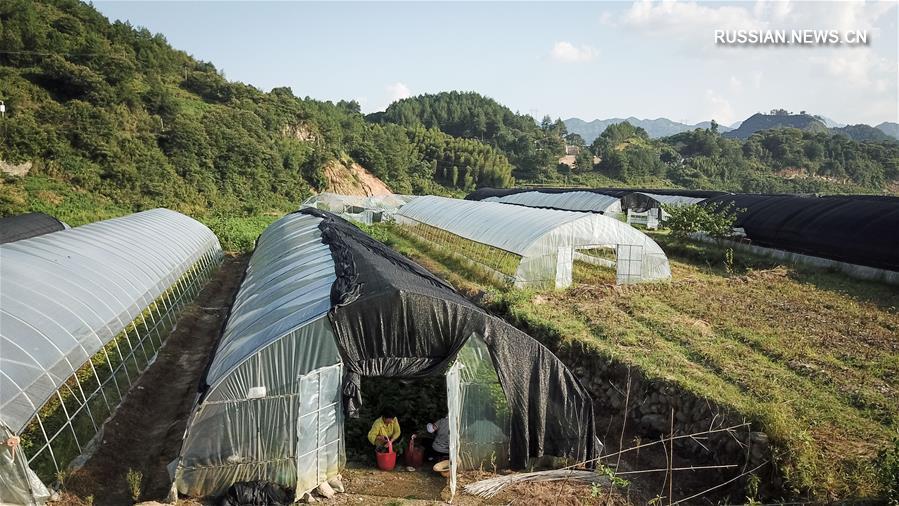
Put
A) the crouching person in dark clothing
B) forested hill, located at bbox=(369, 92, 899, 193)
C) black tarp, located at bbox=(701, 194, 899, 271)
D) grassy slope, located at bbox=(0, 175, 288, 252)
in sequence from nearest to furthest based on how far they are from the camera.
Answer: the crouching person in dark clothing
black tarp, located at bbox=(701, 194, 899, 271)
grassy slope, located at bbox=(0, 175, 288, 252)
forested hill, located at bbox=(369, 92, 899, 193)

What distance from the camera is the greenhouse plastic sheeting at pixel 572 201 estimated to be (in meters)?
35.9

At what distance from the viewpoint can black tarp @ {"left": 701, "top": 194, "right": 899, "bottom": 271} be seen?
19.2 metres

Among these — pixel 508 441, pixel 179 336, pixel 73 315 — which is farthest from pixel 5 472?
pixel 179 336

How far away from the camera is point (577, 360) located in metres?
12.1

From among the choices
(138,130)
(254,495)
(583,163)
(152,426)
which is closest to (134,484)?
(254,495)

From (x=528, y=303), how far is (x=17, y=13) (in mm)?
A: 50774

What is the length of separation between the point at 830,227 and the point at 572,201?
1890cm

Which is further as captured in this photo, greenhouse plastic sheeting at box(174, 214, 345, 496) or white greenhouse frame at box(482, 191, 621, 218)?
white greenhouse frame at box(482, 191, 621, 218)

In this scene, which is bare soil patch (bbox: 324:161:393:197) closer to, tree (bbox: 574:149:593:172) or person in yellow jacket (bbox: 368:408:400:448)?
tree (bbox: 574:149:593:172)

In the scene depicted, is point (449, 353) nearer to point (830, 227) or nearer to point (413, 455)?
point (413, 455)

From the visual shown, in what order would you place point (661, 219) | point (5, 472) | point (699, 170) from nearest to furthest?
point (5, 472), point (661, 219), point (699, 170)

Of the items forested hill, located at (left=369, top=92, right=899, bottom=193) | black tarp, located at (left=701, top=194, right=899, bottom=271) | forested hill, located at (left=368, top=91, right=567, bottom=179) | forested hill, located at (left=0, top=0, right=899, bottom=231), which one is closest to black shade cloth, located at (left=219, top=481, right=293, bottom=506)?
black tarp, located at (left=701, top=194, right=899, bottom=271)

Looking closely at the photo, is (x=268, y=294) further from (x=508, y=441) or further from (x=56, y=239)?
(x=56, y=239)

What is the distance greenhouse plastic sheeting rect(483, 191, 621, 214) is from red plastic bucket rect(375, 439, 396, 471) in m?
28.5
